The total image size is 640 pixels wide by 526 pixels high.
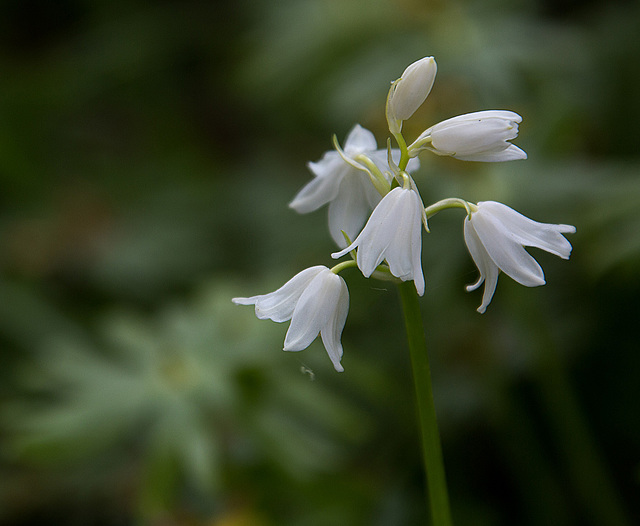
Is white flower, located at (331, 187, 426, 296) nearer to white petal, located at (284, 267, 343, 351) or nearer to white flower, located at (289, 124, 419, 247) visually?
white petal, located at (284, 267, 343, 351)

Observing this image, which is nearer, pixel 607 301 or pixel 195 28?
pixel 607 301

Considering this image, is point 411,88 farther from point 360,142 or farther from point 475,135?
point 360,142

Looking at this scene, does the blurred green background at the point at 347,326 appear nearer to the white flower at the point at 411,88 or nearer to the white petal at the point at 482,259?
the white petal at the point at 482,259

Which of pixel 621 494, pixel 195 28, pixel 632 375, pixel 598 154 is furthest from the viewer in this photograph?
pixel 195 28

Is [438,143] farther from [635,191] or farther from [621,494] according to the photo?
[621,494]

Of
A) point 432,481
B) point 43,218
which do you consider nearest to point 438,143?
point 432,481

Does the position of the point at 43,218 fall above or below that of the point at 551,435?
above
